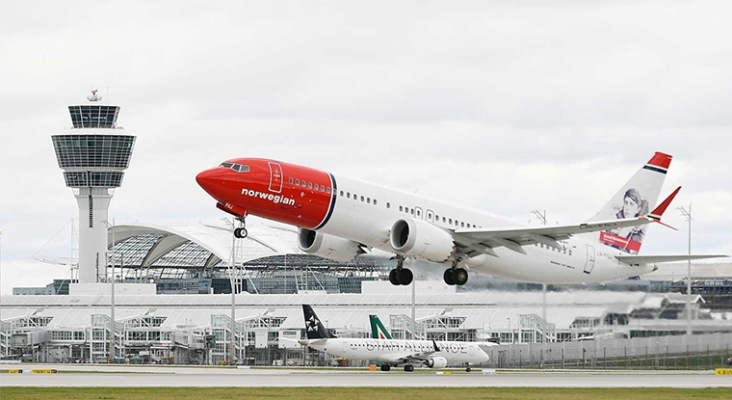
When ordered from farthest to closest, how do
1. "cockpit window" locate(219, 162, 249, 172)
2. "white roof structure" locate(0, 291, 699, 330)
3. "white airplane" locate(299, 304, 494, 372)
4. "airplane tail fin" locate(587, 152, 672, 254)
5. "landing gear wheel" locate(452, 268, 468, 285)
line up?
"white roof structure" locate(0, 291, 699, 330) → "white airplane" locate(299, 304, 494, 372) → "airplane tail fin" locate(587, 152, 672, 254) → "landing gear wheel" locate(452, 268, 468, 285) → "cockpit window" locate(219, 162, 249, 172)

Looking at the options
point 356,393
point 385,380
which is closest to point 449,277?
point 356,393

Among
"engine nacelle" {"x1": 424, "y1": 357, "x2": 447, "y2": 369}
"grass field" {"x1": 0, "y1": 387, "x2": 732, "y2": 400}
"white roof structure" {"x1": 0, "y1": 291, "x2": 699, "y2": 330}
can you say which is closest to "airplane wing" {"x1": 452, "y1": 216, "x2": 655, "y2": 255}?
"grass field" {"x1": 0, "y1": 387, "x2": 732, "y2": 400}

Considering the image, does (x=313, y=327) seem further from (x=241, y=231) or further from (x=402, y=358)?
(x=241, y=231)

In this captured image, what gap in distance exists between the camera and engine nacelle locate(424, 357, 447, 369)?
94156 mm

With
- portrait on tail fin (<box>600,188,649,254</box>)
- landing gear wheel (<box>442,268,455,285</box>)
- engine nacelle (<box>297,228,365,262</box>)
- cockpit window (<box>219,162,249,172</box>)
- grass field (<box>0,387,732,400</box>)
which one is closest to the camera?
cockpit window (<box>219,162,249,172</box>)

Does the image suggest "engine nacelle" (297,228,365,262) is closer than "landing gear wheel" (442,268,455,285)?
Yes

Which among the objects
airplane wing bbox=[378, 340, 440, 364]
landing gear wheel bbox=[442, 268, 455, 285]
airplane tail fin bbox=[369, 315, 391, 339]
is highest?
landing gear wheel bbox=[442, 268, 455, 285]

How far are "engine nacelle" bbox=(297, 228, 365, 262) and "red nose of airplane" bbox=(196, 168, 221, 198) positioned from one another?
7102mm

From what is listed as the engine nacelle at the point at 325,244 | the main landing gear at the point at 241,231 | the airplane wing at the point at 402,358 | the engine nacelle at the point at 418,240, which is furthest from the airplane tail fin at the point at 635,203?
the airplane wing at the point at 402,358

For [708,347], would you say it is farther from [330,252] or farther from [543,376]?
[330,252]

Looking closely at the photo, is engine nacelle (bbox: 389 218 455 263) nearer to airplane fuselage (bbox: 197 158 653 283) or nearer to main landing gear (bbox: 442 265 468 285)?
airplane fuselage (bbox: 197 158 653 283)

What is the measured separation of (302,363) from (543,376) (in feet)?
104

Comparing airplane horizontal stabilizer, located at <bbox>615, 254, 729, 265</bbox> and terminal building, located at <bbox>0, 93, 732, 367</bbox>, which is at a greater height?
airplane horizontal stabilizer, located at <bbox>615, 254, 729, 265</bbox>

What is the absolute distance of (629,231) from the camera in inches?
2648
